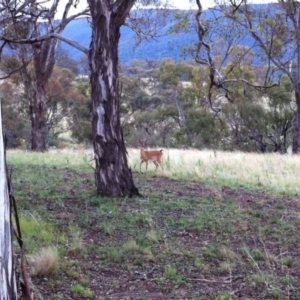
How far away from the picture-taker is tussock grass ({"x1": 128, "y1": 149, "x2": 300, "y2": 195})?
9.19 m

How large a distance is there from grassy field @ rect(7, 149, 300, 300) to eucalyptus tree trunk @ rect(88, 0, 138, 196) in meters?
0.30

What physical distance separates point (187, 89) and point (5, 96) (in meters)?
8.52

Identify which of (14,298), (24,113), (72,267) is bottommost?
(72,267)

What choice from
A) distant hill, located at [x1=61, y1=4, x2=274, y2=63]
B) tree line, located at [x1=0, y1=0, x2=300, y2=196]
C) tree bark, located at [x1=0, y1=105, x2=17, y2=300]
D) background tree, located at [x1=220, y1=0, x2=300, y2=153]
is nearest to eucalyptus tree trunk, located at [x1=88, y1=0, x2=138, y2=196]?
tree line, located at [x1=0, y1=0, x2=300, y2=196]

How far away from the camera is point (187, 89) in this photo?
26500mm

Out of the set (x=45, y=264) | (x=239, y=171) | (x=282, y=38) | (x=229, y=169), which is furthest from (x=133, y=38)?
(x=45, y=264)

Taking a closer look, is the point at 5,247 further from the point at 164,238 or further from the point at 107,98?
the point at 107,98

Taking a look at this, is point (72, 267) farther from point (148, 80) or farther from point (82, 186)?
point (148, 80)

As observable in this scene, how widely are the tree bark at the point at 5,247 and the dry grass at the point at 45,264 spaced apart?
210cm

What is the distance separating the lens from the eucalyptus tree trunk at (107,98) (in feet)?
23.1

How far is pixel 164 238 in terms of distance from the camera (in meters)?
5.14

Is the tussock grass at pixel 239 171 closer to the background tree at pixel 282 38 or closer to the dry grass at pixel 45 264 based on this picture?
the background tree at pixel 282 38

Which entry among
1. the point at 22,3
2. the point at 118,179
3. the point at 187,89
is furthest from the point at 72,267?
the point at 187,89

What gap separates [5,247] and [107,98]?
5.42 m
